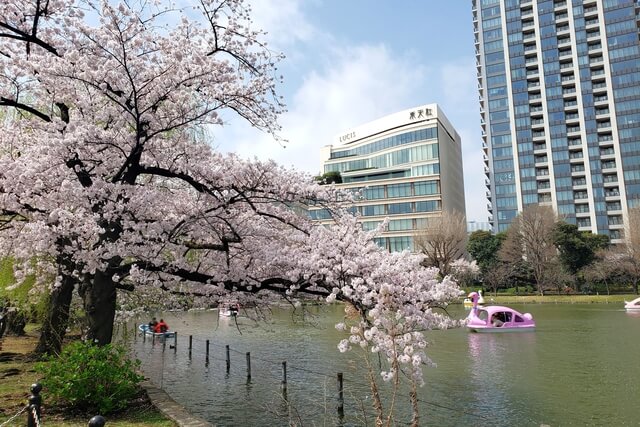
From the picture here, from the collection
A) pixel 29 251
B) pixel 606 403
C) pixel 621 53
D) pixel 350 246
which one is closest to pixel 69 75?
pixel 29 251

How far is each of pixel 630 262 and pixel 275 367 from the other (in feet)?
159

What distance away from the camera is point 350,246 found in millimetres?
8883

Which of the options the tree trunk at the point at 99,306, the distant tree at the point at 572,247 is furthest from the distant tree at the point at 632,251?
the tree trunk at the point at 99,306

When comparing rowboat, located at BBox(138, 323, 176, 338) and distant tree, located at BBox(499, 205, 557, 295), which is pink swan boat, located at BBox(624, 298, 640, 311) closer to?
distant tree, located at BBox(499, 205, 557, 295)

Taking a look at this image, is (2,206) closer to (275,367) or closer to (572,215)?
(275,367)

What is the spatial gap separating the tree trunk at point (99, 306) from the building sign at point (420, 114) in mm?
73189

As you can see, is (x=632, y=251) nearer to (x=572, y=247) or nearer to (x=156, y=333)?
(x=572, y=247)

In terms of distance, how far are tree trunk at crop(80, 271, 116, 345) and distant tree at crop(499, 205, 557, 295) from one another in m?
52.6

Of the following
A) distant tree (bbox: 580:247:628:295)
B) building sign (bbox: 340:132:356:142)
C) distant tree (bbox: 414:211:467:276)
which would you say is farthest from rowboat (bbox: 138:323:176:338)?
building sign (bbox: 340:132:356:142)

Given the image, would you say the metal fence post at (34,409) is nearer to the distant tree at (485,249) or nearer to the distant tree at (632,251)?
the distant tree at (632,251)

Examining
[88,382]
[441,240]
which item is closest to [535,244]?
[441,240]

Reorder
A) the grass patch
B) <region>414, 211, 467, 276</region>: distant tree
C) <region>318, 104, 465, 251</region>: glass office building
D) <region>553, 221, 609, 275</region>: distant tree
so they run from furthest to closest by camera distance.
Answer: <region>318, 104, 465, 251</region>: glass office building → <region>553, 221, 609, 275</region>: distant tree → <region>414, 211, 467, 276</region>: distant tree → the grass patch

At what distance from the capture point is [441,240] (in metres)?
53.4

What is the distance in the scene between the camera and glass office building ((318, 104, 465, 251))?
72.3m
